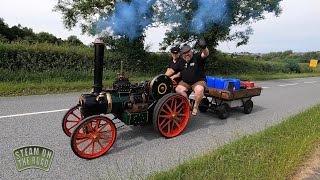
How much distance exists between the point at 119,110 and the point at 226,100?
109 inches

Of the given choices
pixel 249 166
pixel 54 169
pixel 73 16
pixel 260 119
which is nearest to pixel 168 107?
pixel 249 166

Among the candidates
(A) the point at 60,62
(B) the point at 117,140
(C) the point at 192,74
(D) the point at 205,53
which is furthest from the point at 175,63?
(A) the point at 60,62

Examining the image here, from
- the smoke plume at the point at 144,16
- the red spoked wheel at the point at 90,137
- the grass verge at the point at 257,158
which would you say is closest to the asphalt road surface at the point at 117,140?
the red spoked wheel at the point at 90,137

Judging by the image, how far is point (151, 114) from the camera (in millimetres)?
4629

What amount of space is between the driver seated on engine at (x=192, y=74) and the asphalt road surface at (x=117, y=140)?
2.36ft

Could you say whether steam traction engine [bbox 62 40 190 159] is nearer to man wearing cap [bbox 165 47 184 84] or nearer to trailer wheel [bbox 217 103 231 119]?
man wearing cap [bbox 165 47 184 84]

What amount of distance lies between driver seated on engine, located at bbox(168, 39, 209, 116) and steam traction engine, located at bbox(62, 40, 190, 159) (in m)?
0.52

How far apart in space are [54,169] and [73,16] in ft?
36.7

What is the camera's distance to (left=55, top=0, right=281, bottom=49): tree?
7.68 meters

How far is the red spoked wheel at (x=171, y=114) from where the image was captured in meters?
4.45

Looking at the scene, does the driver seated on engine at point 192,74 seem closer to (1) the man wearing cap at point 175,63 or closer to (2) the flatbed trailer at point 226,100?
(1) the man wearing cap at point 175,63

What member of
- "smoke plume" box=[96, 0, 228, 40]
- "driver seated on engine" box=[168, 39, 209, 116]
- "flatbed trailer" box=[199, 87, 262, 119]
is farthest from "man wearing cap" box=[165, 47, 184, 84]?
"smoke plume" box=[96, 0, 228, 40]

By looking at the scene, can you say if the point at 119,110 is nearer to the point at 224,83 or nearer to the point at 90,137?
the point at 90,137

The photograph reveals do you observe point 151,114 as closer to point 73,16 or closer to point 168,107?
point 168,107
